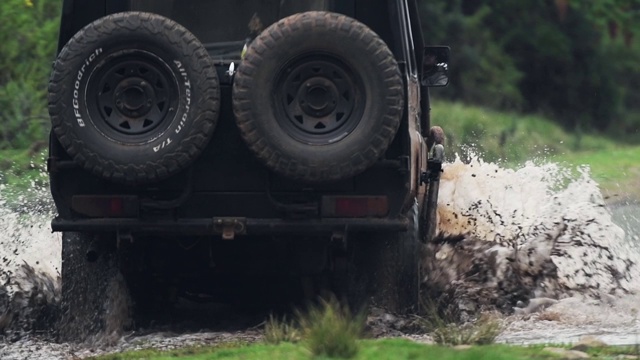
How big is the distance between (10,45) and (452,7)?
463 inches

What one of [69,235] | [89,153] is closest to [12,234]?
[69,235]

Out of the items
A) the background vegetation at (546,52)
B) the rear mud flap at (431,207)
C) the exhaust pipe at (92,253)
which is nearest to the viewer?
the exhaust pipe at (92,253)

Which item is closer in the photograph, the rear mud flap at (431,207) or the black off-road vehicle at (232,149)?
the black off-road vehicle at (232,149)

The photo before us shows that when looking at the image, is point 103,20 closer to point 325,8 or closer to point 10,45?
point 325,8

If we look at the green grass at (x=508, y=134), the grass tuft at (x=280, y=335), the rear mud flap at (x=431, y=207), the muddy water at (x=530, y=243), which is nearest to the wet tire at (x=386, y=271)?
the muddy water at (x=530, y=243)

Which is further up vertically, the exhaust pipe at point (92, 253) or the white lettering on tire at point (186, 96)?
the white lettering on tire at point (186, 96)

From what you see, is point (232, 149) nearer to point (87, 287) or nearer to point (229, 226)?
point (229, 226)

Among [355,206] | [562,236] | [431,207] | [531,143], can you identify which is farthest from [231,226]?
[531,143]

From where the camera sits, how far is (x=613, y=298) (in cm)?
1016

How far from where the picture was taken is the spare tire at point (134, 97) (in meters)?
8.16

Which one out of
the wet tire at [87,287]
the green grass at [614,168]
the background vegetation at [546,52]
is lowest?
the wet tire at [87,287]

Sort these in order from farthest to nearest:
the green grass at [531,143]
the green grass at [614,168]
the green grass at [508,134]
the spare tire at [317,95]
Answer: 1. the green grass at [508,134]
2. the green grass at [531,143]
3. the green grass at [614,168]
4. the spare tire at [317,95]

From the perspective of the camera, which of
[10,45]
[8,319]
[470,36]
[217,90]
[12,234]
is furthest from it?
[470,36]

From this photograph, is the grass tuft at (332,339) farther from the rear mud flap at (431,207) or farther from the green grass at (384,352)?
the rear mud flap at (431,207)
